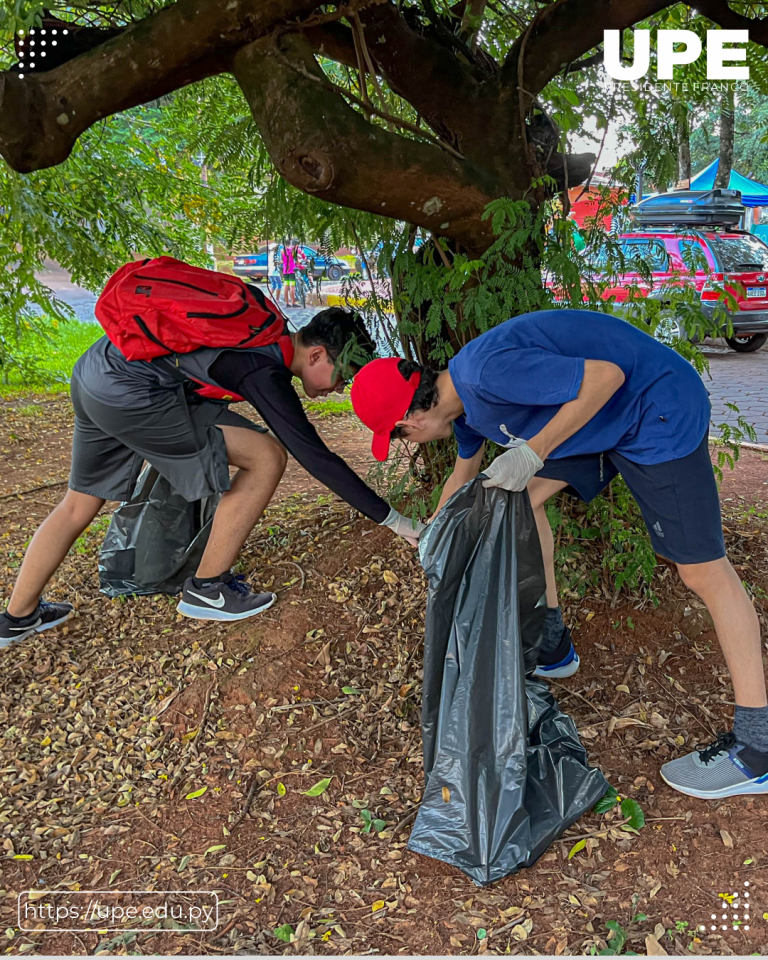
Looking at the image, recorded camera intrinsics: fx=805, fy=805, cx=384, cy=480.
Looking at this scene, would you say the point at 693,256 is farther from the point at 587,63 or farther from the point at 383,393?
the point at 383,393

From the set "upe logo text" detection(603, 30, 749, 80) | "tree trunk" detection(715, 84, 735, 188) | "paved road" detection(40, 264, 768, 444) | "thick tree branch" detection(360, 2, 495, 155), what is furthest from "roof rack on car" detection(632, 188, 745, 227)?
"thick tree branch" detection(360, 2, 495, 155)

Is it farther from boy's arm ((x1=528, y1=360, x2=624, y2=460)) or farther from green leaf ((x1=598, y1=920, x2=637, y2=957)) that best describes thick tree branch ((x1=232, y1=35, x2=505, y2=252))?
green leaf ((x1=598, y1=920, x2=637, y2=957))

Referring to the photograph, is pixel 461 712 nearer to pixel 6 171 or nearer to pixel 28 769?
pixel 28 769

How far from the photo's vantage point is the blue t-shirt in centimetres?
220

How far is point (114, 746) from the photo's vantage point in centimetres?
282

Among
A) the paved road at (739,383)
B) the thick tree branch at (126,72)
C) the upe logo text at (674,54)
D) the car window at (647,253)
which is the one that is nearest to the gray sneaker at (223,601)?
the thick tree branch at (126,72)

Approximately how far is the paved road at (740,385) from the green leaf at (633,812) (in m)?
4.34

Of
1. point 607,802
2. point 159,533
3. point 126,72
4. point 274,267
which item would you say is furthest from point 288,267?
point 607,802

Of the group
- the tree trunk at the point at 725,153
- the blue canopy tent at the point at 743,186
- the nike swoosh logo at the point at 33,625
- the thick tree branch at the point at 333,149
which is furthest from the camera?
the blue canopy tent at the point at 743,186

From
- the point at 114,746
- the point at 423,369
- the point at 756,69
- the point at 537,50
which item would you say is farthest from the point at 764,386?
the point at 114,746

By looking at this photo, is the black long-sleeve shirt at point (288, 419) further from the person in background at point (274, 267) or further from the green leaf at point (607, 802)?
the green leaf at point (607, 802)

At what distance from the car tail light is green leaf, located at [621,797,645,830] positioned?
1693 mm

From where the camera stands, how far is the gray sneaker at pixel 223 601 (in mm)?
3215

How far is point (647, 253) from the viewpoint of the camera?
9.46 ft
